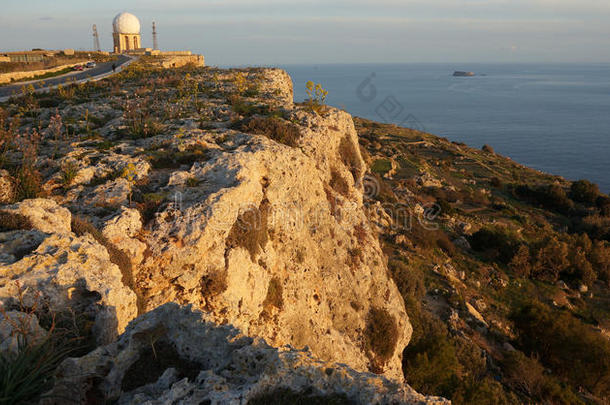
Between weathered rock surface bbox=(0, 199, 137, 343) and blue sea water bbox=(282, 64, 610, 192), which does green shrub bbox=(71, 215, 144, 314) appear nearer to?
weathered rock surface bbox=(0, 199, 137, 343)

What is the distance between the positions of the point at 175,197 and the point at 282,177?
332cm

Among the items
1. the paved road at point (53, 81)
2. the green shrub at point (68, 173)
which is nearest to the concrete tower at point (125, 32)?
the paved road at point (53, 81)

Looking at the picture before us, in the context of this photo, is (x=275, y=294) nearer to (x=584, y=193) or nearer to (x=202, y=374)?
(x=202, y=374)

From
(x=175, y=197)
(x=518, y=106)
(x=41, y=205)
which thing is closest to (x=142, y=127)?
(x=175, y=197)

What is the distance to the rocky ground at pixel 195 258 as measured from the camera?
415cm

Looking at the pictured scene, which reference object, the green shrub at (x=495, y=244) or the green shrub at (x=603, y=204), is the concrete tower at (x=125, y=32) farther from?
the green shrub at (x=603, y=204)

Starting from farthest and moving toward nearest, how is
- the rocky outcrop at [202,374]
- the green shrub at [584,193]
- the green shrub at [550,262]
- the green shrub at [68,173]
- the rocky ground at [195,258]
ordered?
the green shrub at [584,193] < the green shrub at [550,262] < the green shrub at [68,173] < the rocky ground at [195,258] < the rocky outcrop at [202,374]

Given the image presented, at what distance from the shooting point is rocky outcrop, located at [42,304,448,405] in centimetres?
379

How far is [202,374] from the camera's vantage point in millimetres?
4008

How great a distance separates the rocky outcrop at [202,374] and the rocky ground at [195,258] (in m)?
0.02

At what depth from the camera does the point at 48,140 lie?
1120 centimetres

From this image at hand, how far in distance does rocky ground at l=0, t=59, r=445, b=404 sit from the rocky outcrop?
2cm

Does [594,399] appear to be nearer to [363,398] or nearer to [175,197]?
[363,398]

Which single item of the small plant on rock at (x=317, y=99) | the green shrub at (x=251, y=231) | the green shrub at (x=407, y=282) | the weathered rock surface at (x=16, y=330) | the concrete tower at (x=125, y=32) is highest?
the concrete tower at (x=125, y=32)
